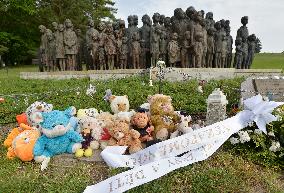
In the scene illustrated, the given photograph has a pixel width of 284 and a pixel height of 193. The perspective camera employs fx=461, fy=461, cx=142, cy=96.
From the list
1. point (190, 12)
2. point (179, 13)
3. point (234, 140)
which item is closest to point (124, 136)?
point (234, 140)

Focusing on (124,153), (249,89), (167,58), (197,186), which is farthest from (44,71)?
(197,186)

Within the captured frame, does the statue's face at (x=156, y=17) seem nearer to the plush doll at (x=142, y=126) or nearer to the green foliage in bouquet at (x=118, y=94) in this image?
the green foliage in bouquet at (x=118, y=94)

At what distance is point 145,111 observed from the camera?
249 inches

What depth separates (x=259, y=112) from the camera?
5.90 m

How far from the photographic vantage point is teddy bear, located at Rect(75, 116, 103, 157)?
5918 mm

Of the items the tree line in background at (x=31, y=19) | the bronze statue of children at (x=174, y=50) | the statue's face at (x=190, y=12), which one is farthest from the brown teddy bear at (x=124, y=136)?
the tree line in background at (x=31, y=19)

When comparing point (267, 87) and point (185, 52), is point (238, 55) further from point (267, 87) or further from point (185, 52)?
point (267, 87)

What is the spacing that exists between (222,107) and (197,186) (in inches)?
71.6

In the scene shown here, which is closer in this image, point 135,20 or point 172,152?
point 172,152

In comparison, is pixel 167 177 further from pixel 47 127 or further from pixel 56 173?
pixel 47 127

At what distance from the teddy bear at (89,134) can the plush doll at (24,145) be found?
574 millimetres

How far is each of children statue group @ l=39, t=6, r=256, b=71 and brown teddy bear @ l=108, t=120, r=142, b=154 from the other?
8.37m

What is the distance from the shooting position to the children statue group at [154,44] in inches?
555

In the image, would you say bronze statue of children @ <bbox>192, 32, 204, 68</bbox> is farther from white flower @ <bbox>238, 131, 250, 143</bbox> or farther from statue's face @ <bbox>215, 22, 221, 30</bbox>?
white flower @ <bbox>238, 131, 250, 143</bbox>
